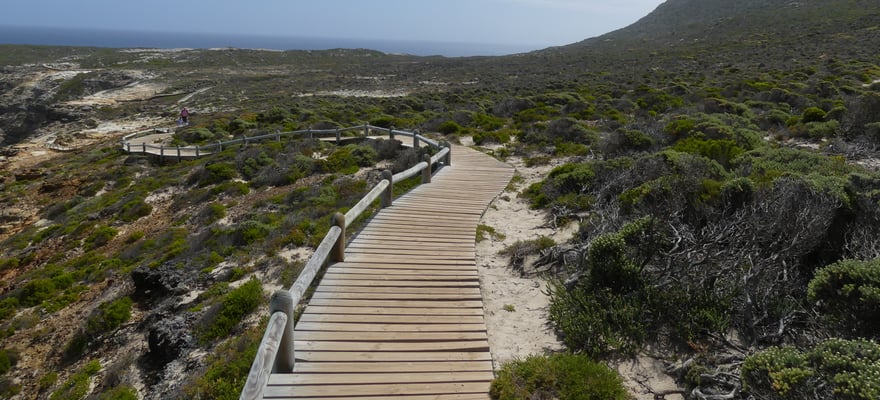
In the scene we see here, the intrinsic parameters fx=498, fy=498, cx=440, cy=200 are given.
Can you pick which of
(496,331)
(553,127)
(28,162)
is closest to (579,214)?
(496,331)

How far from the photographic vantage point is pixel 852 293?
15.0 feet

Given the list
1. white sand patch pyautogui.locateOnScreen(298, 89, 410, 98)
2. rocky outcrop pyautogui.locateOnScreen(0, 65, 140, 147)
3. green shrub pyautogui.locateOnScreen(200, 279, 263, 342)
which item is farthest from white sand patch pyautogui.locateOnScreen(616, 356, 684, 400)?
rocky outcrop pyautogui.locateOnScreen(0, 65, 140, 147)

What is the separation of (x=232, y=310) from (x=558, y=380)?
5061 millimetres

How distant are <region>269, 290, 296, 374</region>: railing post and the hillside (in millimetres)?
1227

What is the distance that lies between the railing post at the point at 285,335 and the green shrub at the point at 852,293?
16.8ft

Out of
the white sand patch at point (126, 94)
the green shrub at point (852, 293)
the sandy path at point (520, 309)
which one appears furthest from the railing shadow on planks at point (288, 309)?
the white sand patch at point (126, 94)

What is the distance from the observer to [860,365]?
3.59 m

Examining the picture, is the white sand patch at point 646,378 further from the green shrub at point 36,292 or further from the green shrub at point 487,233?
the green shrub at point 36,292

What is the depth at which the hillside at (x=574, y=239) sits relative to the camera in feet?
17.5

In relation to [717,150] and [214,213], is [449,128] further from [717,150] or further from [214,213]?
[717,150]

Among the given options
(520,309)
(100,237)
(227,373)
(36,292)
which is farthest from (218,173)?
(520,309)

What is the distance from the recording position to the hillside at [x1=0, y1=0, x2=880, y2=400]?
534 cm

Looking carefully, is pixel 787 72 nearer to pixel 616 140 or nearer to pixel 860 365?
pixel 616 140

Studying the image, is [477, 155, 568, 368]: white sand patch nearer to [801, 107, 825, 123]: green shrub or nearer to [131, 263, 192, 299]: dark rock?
[131, 263, 192, 299]: dark rock
